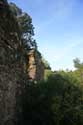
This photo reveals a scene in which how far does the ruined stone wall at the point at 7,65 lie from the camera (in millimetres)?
11133

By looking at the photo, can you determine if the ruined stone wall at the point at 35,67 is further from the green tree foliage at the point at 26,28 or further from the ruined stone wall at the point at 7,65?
the ruined stone wall at the point at 7,65

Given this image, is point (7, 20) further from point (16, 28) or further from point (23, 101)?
point (23, 101)

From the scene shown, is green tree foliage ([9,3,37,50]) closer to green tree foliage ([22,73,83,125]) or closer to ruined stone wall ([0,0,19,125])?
green tree foliage ([22,73,83,125])

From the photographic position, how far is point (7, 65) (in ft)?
38.3

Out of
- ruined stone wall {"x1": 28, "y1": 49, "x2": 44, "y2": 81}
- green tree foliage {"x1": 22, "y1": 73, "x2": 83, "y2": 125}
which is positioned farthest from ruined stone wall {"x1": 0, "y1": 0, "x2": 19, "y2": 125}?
ruined stone wall {"x1": 28, "y1": 49, "x2": 44, "y2": 81}

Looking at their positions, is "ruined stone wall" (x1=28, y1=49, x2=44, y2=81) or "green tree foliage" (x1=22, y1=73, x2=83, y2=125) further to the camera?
"ruined stone wall" (x1=28, y1=49, x2=44, y2=81)

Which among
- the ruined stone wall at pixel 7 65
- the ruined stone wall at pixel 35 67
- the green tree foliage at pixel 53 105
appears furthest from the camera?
the ruined stone wall at pixel 35 67

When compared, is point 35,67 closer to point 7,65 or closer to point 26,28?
point 26,28

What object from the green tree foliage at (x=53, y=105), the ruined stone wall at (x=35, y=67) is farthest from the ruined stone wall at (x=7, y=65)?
the ruined stone wall at (x=35, y=67)

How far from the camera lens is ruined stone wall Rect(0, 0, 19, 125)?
11133mm

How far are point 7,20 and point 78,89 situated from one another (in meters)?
5.39

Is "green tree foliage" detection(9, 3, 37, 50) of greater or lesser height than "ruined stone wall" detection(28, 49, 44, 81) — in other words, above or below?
above

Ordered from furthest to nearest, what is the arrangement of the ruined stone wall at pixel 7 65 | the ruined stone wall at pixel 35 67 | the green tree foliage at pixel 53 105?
the ruined stone wall at pixel 35 67, the green tree foliage at pixel 53 105, the ruined stone wall at pixel 7 65

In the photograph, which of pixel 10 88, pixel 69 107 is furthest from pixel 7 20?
pixel 69 107
